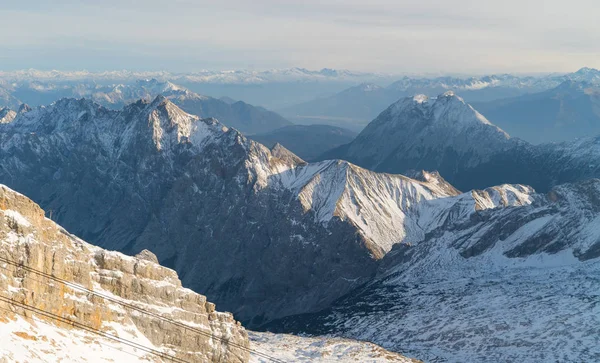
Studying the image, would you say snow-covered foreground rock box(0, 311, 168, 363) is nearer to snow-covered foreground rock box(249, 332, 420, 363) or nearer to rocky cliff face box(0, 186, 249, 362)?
rocky cliff face box(0, 186, 249, 362)

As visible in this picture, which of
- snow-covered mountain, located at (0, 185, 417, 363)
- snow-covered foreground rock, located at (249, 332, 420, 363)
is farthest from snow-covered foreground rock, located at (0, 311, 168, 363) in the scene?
snow-covered foreground rock, located at (249, 332, 420, 363)

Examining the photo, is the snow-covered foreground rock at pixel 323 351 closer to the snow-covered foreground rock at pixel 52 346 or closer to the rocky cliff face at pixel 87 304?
the rocky cliff face at pixel 87 304

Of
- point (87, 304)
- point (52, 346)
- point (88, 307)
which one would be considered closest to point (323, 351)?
point (88, 307)

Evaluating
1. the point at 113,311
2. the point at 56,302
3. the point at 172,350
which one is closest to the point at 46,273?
the point at 56,302

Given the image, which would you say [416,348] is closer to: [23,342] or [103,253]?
[103,253]

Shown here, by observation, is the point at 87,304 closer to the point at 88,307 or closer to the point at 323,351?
the point at 88,307
